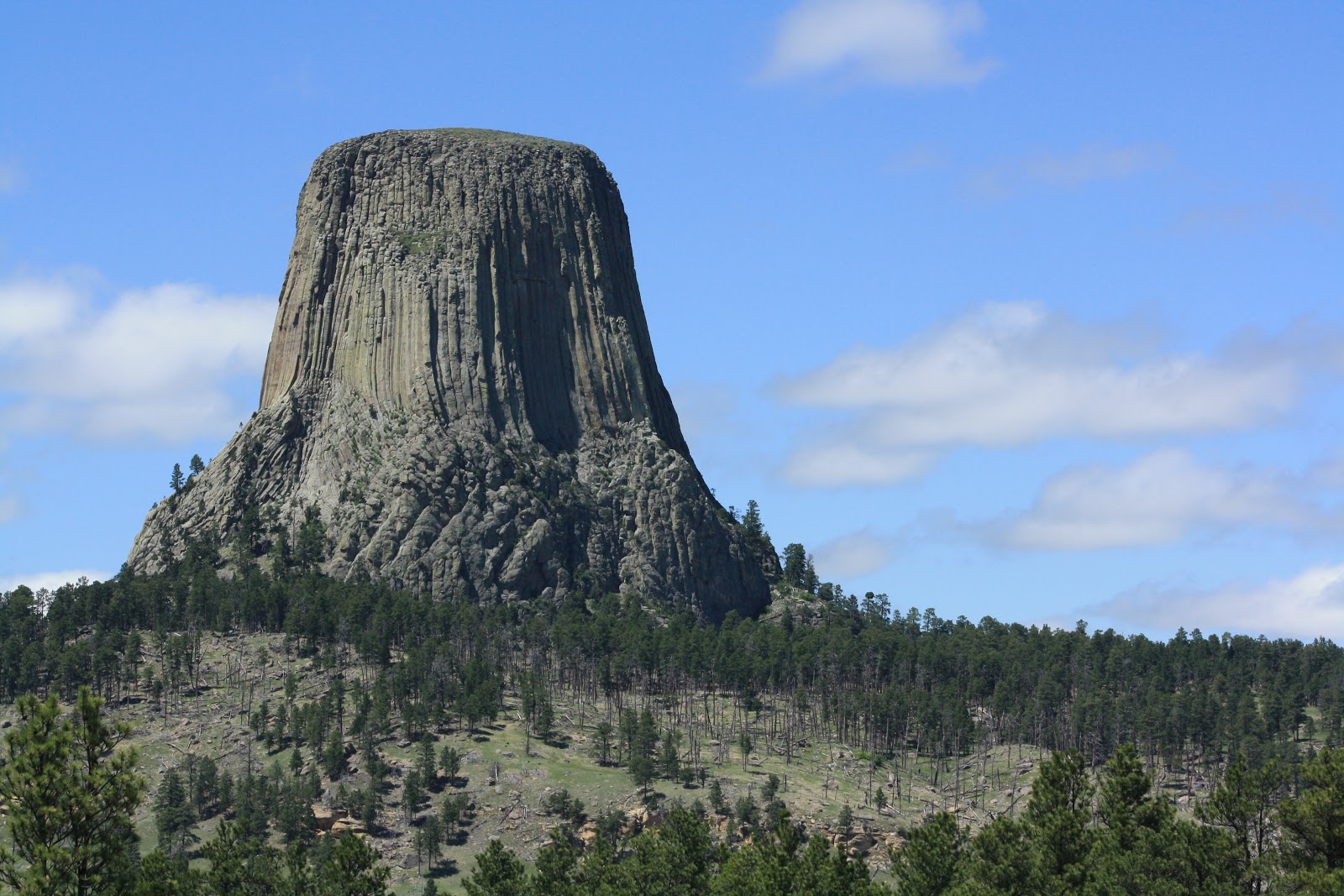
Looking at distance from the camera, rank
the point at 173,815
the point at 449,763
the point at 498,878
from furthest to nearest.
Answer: the point at 449,763
the point at 173,815
the point at 498,878

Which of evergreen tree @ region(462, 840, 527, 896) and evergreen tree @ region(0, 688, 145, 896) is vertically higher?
evergreen tree @ region(0, 688, 145, 896)

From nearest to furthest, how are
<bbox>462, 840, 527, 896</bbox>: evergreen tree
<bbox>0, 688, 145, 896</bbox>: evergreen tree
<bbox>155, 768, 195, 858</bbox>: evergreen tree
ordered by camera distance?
<bbox>0, 688, 145, 896</bbox>: evergreen tree < <bbox>462, 840, 527, 896</bbox>: evergreen tree < <bbox>155, 768, 195, 858</bbox>: evergreen tree

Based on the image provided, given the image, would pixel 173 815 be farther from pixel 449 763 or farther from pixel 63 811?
pixel 63 811

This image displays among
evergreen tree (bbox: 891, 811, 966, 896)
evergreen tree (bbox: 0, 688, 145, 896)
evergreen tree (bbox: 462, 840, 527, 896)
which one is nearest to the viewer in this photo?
evergreen tree (bbox: 0, 688, 145, 896)

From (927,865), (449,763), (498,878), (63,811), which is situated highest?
(449,763)

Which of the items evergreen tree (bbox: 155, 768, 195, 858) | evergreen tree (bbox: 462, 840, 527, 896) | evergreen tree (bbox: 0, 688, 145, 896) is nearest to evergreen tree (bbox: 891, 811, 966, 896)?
evergreen tree (bbox: 462, 840, 527, 896)

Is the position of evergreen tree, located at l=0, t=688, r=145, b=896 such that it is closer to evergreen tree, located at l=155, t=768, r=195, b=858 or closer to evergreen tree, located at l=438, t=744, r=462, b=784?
evergreen tree, located at l=155, t=768, r=195, b=858

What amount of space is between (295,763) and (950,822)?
93092 millimetres

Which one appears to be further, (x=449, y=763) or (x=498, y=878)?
(x=449, y=763)

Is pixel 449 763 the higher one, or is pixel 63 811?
pixel 449 763

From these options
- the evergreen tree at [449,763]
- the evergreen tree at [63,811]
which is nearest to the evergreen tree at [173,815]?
the evergreen tree at [449,763]

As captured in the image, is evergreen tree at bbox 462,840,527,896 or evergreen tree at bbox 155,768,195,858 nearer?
evergreen tree at bbox 462,840,527,896

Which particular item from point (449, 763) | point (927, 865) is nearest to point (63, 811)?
point (927, 865)

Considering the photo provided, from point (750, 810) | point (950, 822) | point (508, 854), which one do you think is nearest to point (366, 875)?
point (508, 854)
